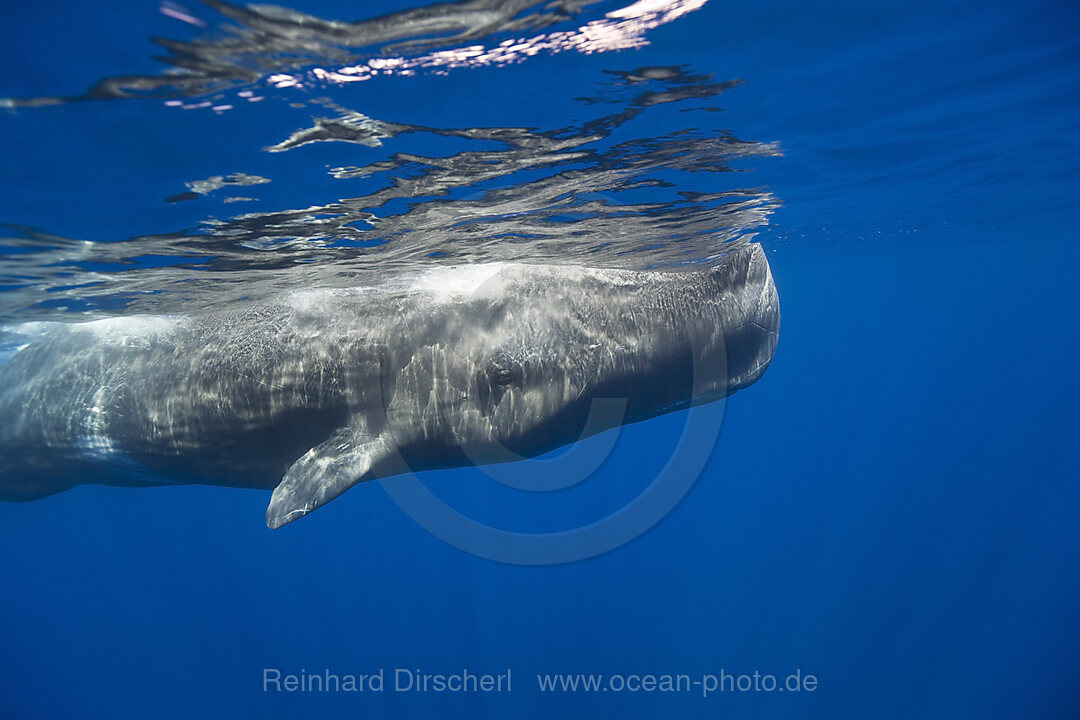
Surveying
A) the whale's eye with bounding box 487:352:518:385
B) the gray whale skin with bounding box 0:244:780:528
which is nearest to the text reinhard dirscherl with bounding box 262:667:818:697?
the gray whale skin with bounding box 0:244:780:528

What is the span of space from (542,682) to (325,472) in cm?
2356

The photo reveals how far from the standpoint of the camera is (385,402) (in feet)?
17.3

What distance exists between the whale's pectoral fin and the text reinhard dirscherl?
21556 mm

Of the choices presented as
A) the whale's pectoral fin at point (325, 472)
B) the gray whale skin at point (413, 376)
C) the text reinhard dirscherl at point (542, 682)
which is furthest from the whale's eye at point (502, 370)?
the text reinhard dirscherl at point (542, 682)

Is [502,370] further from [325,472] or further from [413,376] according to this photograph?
[325,472]

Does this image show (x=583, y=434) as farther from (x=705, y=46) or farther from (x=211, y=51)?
(x=211, y=51)

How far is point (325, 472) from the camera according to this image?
4.76 m

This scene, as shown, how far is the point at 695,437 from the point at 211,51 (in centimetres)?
636

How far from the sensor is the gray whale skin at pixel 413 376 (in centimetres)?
518

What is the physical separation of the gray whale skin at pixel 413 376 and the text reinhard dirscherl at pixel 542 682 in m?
21.1

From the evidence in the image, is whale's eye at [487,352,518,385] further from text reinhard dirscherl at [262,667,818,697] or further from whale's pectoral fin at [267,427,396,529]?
text reinhard dirscherl at [262,667,818,697]

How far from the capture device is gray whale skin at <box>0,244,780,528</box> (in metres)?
5.18

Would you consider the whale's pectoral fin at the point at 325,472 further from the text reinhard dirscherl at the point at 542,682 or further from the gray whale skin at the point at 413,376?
the text reinhard dirscherl at the point at 542,682

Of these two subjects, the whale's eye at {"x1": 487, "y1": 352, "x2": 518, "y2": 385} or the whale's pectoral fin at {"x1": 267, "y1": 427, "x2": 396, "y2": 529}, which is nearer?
the whale's pectoral fin at {"x1": 267, "y1": 427, "x2": 396, "y2": 529}
